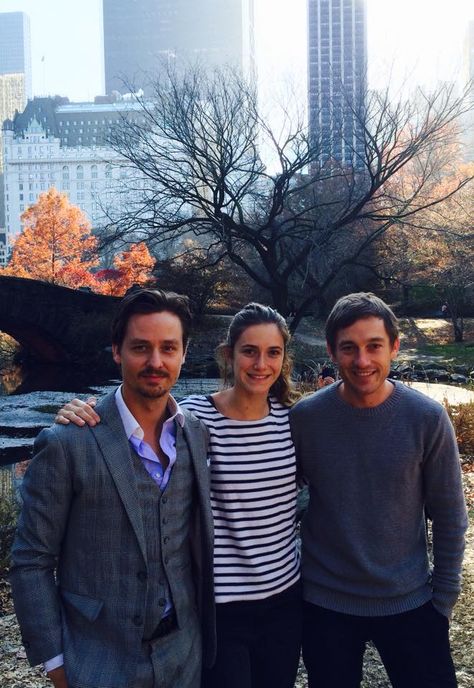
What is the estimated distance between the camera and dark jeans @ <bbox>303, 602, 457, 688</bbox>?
2.02 meters

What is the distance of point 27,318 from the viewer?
60.5 ft

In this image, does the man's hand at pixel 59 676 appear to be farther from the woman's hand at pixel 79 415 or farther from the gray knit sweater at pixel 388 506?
the gray knit sweater at pixel 388 506

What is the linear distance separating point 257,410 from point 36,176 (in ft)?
312

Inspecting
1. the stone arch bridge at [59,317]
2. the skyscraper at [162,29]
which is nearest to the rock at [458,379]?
the stone arch bridge at [59,317]

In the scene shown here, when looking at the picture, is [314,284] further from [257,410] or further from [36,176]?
[36,176]

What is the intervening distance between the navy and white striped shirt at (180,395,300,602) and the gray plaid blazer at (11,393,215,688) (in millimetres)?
354

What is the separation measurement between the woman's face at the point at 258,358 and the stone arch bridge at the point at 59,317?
1651cm

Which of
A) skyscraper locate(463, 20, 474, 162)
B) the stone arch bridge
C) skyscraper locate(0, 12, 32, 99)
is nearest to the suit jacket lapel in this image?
skyscraper locate(463, 20, 474, 162)

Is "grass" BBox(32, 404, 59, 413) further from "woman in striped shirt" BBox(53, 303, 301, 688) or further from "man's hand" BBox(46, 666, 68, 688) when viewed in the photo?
"man's hand" BBox(46, 666, 68, 688)

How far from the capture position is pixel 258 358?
216cm

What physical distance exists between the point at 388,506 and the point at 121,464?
0.79 meters

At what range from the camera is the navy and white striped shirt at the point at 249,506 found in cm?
203

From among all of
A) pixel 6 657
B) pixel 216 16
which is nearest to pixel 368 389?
pixel 6 657

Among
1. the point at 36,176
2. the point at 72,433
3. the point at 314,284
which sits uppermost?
the point at 36,176
